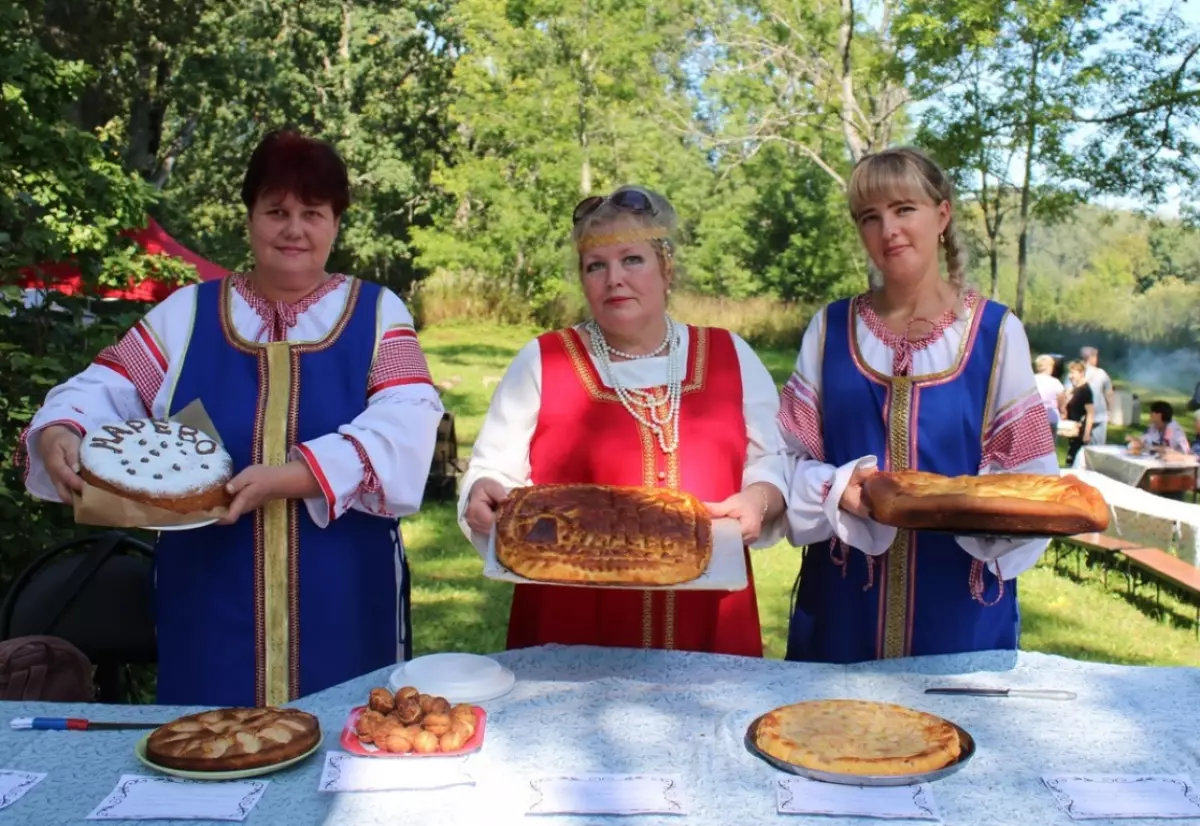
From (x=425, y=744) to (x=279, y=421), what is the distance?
38.1 inches

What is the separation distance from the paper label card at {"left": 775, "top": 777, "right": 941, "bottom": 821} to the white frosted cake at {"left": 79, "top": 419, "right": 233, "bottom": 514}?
1230 millimetres

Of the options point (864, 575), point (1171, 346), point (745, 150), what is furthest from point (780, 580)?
point (1171, 346)

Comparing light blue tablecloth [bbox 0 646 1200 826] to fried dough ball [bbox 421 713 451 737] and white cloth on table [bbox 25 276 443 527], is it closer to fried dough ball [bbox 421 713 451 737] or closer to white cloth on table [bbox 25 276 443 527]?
fried dough ball [bbox 421 713 451 737]

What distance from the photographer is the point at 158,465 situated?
2281mm

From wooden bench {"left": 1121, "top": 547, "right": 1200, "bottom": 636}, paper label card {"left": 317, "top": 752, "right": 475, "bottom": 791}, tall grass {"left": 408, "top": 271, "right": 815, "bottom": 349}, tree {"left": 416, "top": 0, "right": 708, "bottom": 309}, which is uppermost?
tree {"left": 416, "top": 0, "right": 708, "bottom": 309}

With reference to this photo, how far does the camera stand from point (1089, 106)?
618 inches

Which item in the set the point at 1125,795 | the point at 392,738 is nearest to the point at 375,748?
the point at 392,738

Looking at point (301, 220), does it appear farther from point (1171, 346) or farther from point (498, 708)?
point (1171, 346)

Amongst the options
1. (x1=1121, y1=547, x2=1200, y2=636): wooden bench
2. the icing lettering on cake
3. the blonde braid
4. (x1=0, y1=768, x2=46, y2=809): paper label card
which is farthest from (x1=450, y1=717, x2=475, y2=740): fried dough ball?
(x1=1121, y1=547, x2=1200, y2=636): wooden bench

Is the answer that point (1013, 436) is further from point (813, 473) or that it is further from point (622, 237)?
point (622, 237)

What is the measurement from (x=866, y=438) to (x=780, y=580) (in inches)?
193

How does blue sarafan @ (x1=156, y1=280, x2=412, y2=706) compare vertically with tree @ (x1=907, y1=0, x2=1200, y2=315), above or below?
below

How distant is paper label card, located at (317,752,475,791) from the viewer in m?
1.78

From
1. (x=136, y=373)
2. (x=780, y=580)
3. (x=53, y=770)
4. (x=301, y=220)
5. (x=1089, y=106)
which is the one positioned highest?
(x=1089, y=106)
